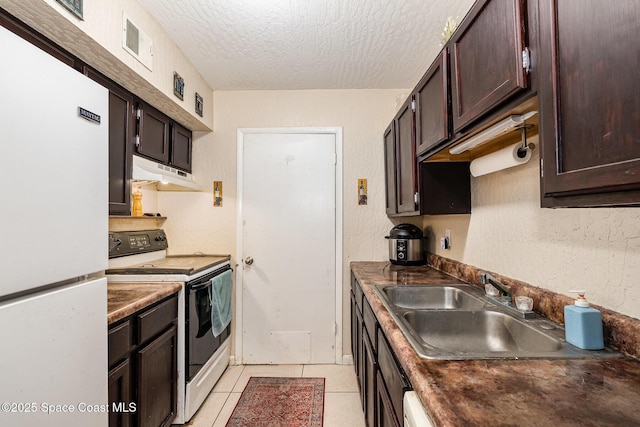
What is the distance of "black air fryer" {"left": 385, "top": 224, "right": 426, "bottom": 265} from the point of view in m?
2.50

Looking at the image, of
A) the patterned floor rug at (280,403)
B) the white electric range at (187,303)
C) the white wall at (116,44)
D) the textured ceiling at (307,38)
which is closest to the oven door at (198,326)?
the white electric range at (187,303)

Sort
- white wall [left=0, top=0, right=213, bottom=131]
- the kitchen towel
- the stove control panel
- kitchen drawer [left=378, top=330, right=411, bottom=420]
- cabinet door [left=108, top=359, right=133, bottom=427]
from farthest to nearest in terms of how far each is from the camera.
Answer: the kitchen towel, the stove control panel, cabinet door [left=108, top=359, right=133, bottom=427], white wall [left=0, top=0, right=213, bottom=131], kitchen drawer [left=378, top=330, right=411, bottom=420]

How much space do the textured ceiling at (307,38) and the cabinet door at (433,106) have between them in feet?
1.65

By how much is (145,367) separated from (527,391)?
5.46ft

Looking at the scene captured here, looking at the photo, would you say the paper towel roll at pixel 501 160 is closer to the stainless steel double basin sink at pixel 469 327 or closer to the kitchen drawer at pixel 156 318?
the stainless steel double basin sink at pixel 469 327

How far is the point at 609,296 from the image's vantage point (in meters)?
0.97

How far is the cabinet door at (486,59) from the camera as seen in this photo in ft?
2.85

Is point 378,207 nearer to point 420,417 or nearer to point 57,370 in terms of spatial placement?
point 420,417

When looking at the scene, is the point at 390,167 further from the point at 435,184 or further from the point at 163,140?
the point at 163,140

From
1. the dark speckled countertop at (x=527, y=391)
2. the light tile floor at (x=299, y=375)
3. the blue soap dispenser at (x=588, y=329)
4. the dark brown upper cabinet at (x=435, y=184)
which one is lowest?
the light tile floor at (x=299, y=375)

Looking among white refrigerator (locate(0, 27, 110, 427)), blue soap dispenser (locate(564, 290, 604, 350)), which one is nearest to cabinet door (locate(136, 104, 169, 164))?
white refrigerator (locate(0, 27, 110, 427))

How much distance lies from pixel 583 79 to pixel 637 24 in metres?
0.12

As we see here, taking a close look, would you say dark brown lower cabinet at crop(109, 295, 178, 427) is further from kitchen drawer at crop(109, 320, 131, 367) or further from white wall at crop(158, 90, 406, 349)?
white wall at crop(158, 90, 406, 349)

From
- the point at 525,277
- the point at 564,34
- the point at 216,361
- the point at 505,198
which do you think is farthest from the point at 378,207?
the point at 564,34
